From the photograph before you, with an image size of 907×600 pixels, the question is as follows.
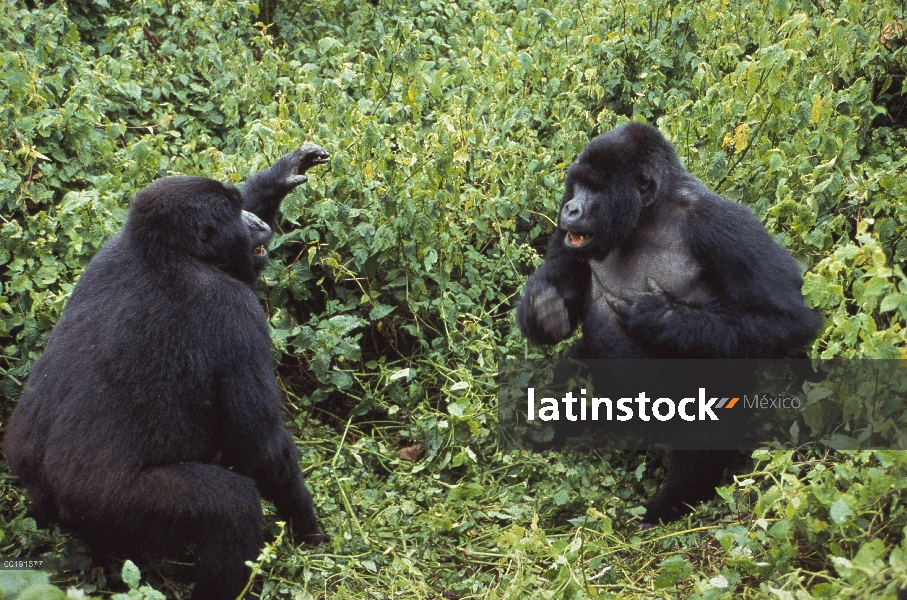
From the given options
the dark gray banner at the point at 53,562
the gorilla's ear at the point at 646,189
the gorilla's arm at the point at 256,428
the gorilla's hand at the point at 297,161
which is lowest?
the dark gray banner at the point at 53,562

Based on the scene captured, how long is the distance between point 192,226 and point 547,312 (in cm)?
170

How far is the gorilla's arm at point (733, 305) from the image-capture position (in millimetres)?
3955

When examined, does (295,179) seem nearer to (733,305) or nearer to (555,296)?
(555,296)

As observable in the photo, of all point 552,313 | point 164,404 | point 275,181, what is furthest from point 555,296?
point 164,404

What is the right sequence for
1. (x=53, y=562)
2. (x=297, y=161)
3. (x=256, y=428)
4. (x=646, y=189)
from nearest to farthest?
(x=256, y=428) < (x=53, y=562) < (x=646, y=189) < (x=297, y=161)

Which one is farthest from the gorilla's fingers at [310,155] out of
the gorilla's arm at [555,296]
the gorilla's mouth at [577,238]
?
the gorilla's mouth at [577,238]

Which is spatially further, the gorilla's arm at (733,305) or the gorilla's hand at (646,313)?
the gorilla's hand at (646,313)

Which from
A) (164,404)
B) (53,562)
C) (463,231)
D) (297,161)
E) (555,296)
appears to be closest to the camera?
(164,404)

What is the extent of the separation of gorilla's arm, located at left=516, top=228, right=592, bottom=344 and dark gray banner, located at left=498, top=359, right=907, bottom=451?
0.88ft

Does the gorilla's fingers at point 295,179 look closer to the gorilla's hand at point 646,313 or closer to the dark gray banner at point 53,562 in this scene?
the gorilla's hand at point 646,313

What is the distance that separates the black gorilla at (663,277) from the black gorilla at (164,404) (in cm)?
152

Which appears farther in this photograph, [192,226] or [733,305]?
[733,305]

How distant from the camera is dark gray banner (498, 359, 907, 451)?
3.52 meters

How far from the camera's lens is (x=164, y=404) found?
347 centimetres
